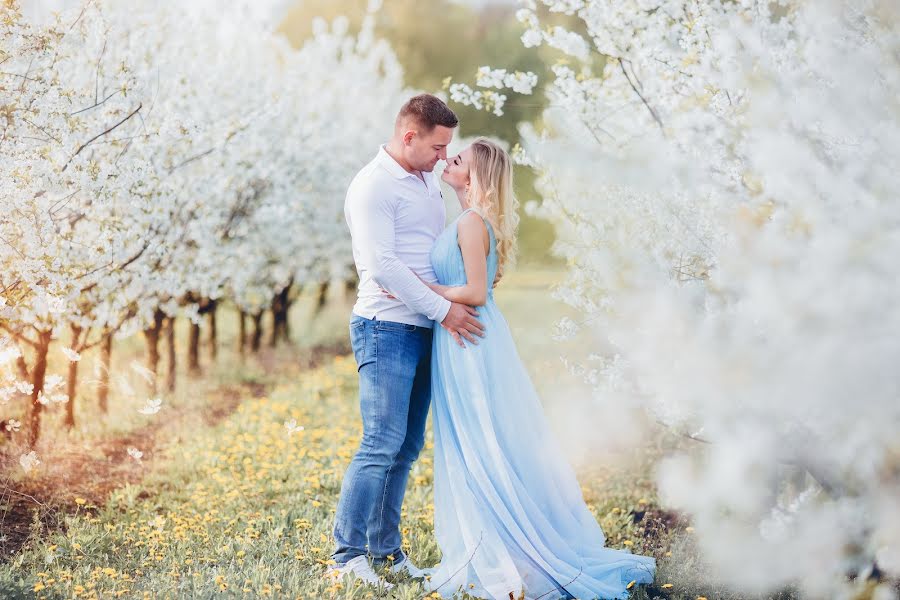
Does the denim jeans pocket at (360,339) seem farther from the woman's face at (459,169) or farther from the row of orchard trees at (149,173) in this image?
the row of orchard trees at (149,173)

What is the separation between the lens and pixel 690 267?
423 cm

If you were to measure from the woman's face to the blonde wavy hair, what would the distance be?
39 mm

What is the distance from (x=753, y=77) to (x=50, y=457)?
5.31 m

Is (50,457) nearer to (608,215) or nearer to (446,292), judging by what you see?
(446,292)

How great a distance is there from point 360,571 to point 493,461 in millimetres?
789

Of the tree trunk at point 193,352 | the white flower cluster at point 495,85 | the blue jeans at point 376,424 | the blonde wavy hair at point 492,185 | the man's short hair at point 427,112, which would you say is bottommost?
the tree trunk at point 193,352

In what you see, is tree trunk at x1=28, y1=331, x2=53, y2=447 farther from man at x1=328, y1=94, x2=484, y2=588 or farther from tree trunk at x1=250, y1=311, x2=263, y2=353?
tree trunk at x1=250, y1=311, x2=263, y2=353

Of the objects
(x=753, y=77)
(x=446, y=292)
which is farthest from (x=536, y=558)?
(x=753, y=77)

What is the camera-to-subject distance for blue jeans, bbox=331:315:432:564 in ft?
13.0

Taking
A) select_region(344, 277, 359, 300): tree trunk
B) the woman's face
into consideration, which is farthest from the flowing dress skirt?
select_region(344, 277, 359, 300): tree trunk

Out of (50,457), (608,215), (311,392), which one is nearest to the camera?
(608,215)

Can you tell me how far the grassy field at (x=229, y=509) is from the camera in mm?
3857

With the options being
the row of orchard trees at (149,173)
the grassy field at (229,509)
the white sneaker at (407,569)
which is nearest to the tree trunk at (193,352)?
the row of orchard trees at (149,173)

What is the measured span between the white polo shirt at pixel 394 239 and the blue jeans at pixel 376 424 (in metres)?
0.09
